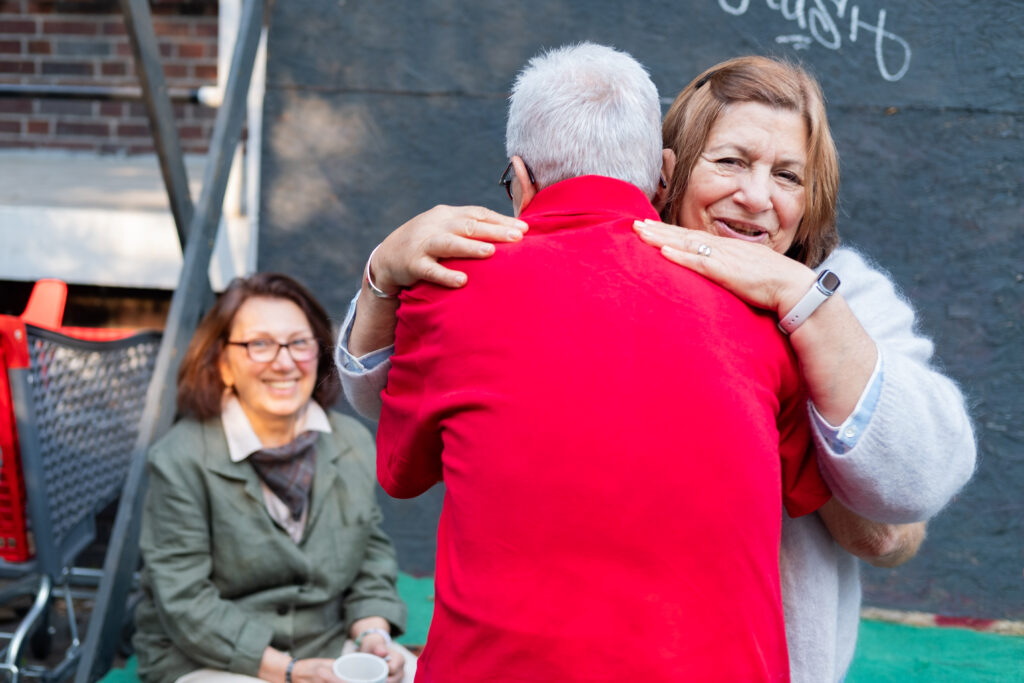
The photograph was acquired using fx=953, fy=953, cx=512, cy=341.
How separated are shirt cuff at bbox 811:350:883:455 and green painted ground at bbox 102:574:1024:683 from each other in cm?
198

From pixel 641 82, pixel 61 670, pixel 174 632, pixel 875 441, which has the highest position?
pixel 641 82

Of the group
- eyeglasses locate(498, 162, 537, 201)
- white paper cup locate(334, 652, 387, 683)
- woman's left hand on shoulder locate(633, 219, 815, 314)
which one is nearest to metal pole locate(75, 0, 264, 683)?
white paper cup locate(334, 652, 387, 683)

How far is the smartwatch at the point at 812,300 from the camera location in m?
1.25

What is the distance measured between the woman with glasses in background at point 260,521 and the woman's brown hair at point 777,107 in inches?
53.4

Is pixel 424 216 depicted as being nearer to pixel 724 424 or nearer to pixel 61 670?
pixel 724 424

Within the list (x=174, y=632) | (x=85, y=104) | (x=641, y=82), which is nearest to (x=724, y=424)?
(x=641, y=82)

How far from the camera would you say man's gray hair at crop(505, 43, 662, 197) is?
1.36 metres

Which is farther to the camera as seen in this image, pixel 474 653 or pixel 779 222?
pixel 779 222

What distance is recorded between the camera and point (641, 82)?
1397 millimetres

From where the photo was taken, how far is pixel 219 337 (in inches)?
118

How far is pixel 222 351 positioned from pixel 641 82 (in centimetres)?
198

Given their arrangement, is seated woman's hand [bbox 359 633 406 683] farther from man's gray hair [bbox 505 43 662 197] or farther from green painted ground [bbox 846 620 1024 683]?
man's gray hair [bbox 505 43 662 197]

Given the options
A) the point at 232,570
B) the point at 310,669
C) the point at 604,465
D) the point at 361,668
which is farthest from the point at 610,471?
the point at 232,570

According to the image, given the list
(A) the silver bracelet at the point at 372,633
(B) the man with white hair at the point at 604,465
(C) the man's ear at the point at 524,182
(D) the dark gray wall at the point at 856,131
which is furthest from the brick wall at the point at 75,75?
(B) the man with white hair at the point at 604,465
